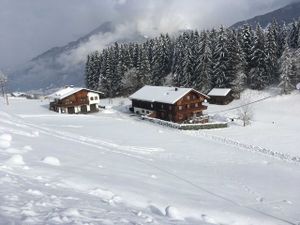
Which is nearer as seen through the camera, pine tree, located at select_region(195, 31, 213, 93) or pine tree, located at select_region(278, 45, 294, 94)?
pine tree, located at select_region(278, 45, 294, 94)

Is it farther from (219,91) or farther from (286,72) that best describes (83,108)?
(286,72)

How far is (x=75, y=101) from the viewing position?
89.1 m

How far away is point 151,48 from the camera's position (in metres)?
118

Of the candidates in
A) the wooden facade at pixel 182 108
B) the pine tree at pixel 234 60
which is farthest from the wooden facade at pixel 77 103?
the pine tree at pixel 234 60

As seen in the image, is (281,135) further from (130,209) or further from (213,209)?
(130,209)

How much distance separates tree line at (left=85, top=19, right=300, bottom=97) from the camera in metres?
89.8

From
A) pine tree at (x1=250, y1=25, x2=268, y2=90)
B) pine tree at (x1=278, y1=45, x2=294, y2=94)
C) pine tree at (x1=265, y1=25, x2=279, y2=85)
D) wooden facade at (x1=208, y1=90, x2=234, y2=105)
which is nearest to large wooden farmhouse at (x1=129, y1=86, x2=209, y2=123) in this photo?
wooden facade at (x1=208, y1=90, x2=234, y2=105)

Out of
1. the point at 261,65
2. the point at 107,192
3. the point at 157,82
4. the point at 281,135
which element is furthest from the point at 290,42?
the point at 107,192

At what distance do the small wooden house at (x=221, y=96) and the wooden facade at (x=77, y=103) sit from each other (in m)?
27.9

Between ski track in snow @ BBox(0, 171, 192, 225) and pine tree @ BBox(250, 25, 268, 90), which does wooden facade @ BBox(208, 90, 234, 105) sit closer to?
pine tree @ BBox(250, 25, 268, 90)

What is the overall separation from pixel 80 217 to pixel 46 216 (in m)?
1.01

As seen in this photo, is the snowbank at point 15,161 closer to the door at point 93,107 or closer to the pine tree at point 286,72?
the door at point 93,107

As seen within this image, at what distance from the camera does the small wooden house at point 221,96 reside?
88369mm

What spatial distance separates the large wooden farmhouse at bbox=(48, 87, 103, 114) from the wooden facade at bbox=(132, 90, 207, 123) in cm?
1769
